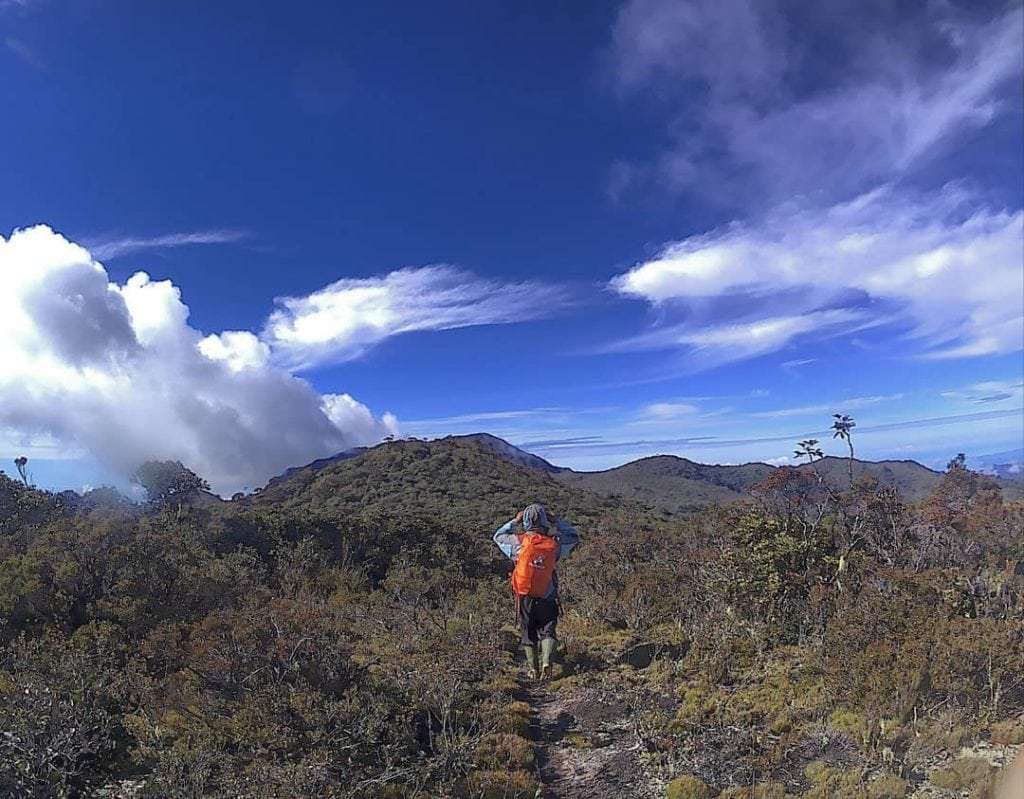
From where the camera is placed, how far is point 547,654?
7.05m

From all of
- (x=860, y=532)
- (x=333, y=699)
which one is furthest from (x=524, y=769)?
(x=860, y=532)

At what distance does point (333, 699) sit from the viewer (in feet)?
16.7

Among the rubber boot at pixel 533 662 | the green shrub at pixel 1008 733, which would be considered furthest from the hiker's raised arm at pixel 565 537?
the green shrub at pixel 1008 733

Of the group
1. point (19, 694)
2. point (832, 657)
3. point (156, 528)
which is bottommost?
point (832, 657)

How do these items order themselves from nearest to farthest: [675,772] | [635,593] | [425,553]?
[675,772]
[635,593]
[425,553]

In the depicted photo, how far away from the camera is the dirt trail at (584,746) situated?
4551 millimetres

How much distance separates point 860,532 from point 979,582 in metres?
1.39

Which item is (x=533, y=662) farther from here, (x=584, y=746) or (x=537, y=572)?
(x=584, y=746)

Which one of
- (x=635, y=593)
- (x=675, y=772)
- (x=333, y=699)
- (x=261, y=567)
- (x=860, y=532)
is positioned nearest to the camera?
(x=675, y=772)

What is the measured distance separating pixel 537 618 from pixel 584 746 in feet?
6.13

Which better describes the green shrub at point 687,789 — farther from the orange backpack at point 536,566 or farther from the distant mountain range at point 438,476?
the distant mountain range at point 438,476

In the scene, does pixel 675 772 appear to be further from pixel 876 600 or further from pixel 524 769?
pixel 876 600

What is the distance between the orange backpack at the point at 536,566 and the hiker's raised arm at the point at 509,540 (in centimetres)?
29

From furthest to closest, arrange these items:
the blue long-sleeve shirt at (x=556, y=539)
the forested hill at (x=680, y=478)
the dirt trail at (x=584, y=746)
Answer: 1. the forested hill at (x=680, y=478)
2. the blue long-sleeve shirt at (x=556, y=539)
3. the dirt trail at (x=584, y=746)
